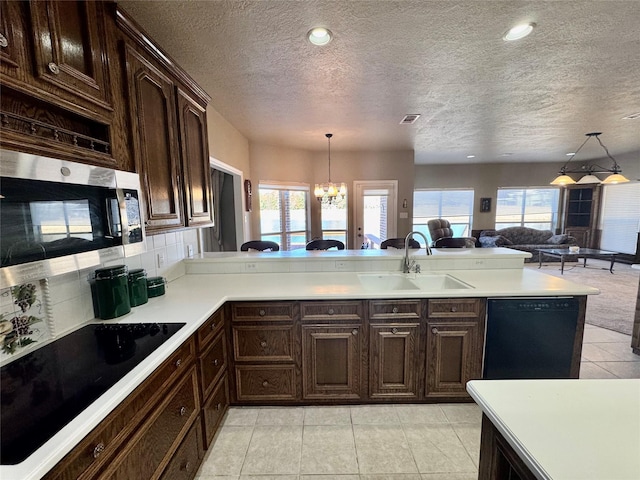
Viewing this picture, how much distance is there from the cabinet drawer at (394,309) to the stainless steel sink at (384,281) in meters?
0.45

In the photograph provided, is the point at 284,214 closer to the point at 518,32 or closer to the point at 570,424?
the point at 518,32

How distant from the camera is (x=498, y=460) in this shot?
0.88 metres

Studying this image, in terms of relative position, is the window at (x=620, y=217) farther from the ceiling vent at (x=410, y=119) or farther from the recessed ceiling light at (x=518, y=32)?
the recessed ceiling light at (x=518, y=32)

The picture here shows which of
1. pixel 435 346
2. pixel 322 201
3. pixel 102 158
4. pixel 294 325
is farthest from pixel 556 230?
pixel 102 158

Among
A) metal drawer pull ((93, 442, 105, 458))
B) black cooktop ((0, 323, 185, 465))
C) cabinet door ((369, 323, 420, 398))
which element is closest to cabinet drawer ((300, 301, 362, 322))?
cabinet door ((369, 323, 420, 398))

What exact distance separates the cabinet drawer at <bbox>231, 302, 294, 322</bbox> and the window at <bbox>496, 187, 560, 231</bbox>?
873 centimetres

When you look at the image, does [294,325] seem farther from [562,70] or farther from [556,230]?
[556,230]

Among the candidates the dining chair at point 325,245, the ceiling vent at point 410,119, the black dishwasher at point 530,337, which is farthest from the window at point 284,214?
the black dishwasher at point 530,337

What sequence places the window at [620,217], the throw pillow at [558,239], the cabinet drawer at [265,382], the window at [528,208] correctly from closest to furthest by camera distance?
the cabinet drawer at [265,382]
the window at [620,217]
the throw pillow at [558,239]
the window at [528,208]

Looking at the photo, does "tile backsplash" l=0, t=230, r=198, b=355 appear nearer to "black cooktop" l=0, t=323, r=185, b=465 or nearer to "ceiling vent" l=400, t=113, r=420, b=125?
"black cooktop" l=0, t=323, r=185, b=465

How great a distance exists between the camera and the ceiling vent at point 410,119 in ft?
12.5

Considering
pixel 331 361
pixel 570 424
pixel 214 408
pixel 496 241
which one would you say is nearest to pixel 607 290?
pixel 496 241

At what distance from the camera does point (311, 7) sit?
167 centimetres

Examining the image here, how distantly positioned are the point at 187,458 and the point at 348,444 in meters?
0.96
